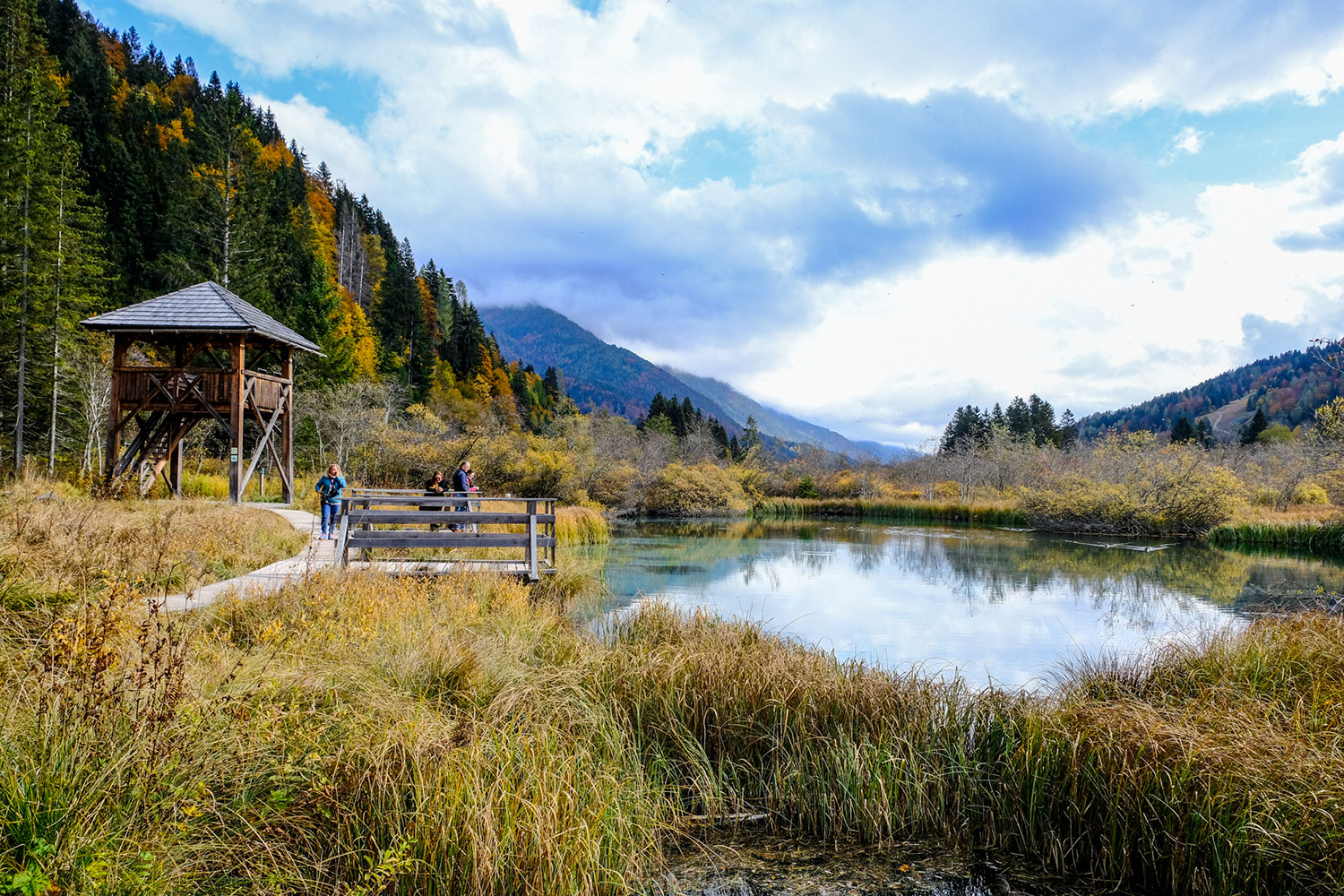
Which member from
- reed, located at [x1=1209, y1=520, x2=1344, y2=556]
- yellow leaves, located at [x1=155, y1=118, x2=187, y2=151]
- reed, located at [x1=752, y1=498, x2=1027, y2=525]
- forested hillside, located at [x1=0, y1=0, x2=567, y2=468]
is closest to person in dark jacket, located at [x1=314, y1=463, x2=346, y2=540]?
forested hillside, located at [x1=0, y1=0, x2=567, y2=468]

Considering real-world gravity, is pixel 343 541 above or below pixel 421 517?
below

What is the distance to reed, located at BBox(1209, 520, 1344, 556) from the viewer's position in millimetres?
25406

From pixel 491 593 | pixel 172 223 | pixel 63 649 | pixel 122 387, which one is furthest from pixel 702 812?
pixel 172 223

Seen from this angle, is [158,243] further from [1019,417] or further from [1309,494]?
[1019,417]

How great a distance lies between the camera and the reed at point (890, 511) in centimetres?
4156

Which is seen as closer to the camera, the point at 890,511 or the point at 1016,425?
the point at 890,511

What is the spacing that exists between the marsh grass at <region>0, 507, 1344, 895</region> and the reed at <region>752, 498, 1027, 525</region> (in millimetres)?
36253

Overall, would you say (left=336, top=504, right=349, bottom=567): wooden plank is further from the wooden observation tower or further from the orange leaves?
the orange leaves

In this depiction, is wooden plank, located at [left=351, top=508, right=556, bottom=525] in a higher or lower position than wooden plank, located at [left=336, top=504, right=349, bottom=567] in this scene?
higher

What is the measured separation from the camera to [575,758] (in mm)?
4320

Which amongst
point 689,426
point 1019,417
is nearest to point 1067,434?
point 1019,417

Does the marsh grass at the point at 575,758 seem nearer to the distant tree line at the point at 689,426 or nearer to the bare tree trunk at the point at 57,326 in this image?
the bare tree trunk at the point at 57,326

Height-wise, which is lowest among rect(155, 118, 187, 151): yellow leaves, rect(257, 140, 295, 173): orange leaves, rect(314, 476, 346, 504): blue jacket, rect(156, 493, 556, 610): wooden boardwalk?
rect(156, 493, 556, 610): wooden boardwalk

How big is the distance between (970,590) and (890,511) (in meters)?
32.4
